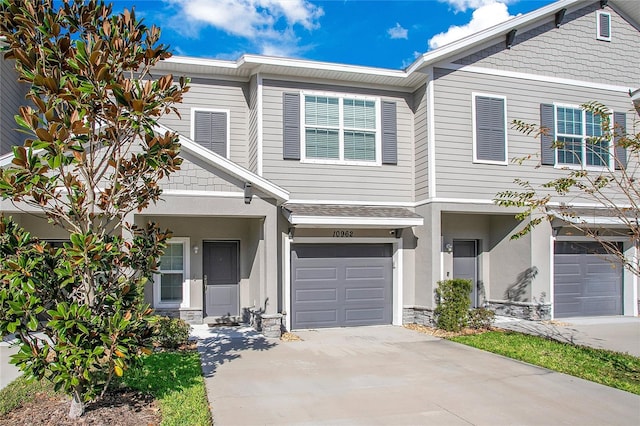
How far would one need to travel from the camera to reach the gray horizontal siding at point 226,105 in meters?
12.1

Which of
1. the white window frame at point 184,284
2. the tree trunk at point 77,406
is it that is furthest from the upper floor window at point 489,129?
the tree trunk at point 77,406

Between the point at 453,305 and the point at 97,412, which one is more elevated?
the point at 453,305

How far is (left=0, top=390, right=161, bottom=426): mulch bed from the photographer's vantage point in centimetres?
516

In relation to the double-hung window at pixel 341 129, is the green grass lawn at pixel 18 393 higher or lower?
lower

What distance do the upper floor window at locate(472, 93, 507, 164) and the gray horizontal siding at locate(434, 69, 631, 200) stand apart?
129 mm

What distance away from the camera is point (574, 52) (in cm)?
1345

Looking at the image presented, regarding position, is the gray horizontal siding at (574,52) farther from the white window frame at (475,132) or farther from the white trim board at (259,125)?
the white trim board at (259,125)

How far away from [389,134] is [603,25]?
23.8ft

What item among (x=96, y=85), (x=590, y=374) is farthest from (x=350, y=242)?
(x=96, y=85)

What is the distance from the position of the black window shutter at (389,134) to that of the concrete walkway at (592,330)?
4.98 meters

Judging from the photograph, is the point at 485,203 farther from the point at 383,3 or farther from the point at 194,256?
the point at 194,256

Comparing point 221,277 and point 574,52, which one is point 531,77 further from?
point 221,277

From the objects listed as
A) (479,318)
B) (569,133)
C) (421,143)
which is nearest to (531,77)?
(569,133)

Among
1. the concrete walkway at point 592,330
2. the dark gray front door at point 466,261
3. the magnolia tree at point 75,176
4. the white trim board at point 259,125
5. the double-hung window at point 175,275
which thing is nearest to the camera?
the magnolia tree at point 75,176
